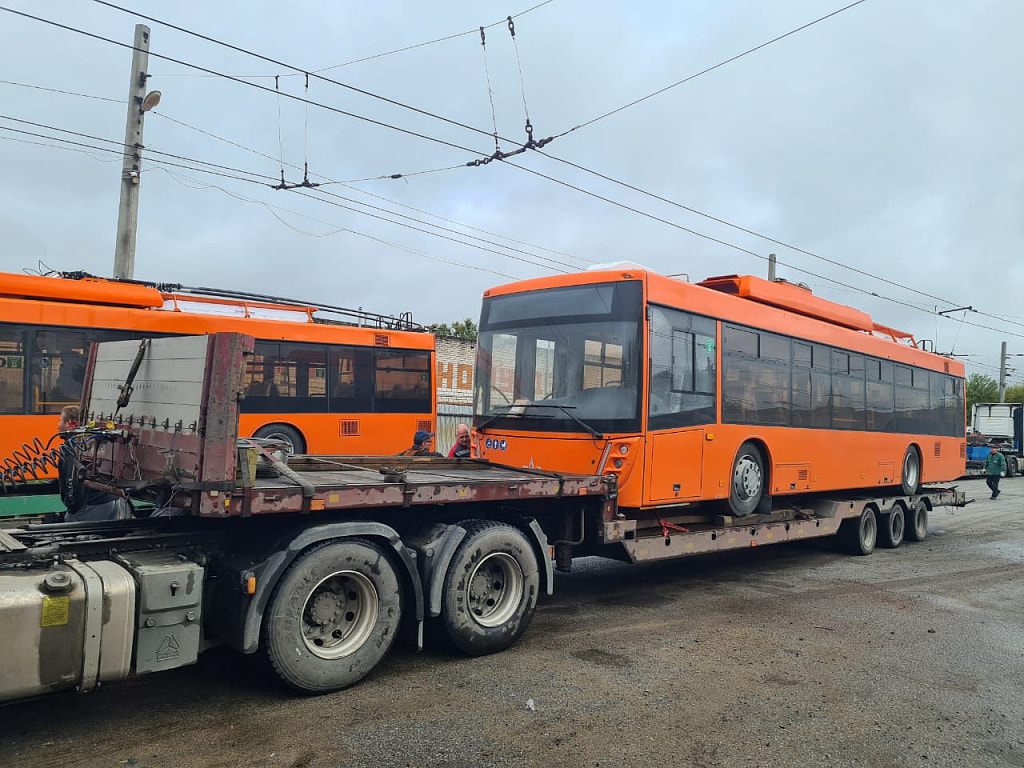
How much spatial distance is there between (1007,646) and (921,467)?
7602mm

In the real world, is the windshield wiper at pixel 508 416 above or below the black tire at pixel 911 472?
above

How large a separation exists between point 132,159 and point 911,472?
14631 mm

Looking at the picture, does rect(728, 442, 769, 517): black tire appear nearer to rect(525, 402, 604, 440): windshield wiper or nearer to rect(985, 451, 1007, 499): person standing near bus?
rect(525, 402, 604, 440): windshield wiper

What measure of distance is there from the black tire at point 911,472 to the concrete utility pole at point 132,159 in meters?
13.7

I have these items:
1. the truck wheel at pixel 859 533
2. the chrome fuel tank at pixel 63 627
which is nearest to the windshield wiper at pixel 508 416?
the chrome fuel tank at pixel 63 627

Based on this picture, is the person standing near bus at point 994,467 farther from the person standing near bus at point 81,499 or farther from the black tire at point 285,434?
the person standing near bus at point 81,499

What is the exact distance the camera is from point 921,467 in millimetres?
13469

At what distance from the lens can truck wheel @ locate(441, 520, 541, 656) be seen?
553 centimetres

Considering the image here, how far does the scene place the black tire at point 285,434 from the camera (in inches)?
519

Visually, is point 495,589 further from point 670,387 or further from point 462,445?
point 462,445

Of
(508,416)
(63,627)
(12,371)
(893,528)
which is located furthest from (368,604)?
(893,528)

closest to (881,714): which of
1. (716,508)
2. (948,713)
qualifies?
(948,713)

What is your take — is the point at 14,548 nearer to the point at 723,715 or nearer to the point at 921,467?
the point at 723,715

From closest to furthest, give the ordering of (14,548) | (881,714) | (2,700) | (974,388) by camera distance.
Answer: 1. (2,700)
2. (14,548)
3. (881,714)
4. (974,388)
